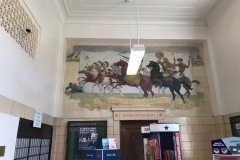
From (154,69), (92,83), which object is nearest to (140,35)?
(154,69)

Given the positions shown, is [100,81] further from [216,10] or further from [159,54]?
[216,10]

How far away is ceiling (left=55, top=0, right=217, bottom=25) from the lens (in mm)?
4661

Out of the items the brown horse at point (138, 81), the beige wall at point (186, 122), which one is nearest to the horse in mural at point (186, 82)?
the beige wall at point (186, 122)

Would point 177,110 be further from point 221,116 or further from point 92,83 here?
point 92,83

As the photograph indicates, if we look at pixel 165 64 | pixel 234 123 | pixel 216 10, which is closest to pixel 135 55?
pixel 165 64

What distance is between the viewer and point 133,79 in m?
4.98

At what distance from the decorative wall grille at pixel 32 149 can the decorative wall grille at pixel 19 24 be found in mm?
1374

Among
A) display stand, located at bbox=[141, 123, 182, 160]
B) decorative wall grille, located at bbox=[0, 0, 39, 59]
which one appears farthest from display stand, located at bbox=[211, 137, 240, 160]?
decorative wall grille, located at bbox=[0, 0, 39, 59]

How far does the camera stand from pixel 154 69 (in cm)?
511

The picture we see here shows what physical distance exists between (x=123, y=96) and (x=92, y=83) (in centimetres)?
85

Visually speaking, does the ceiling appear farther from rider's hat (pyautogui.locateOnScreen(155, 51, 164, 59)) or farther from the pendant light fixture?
the pendant light fixture

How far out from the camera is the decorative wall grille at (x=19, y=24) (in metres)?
2.47

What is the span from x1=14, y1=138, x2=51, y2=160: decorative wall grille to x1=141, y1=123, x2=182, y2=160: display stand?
1.82m

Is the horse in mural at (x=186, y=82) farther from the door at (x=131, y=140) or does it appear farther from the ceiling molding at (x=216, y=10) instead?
the ceiling molding at (x=216, y=10)
